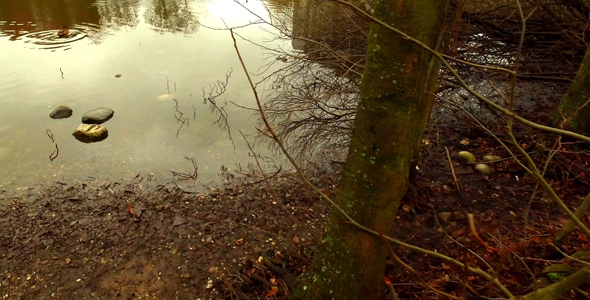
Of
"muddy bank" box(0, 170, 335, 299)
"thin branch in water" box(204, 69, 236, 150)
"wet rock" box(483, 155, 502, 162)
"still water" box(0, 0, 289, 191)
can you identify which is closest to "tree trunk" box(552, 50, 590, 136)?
"wet rock" box(483, 155, 502, 162)

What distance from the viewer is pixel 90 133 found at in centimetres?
664

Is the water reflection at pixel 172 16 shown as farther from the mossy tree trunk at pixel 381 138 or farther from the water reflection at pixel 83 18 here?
the mossy tree trunk at pixel 381 138

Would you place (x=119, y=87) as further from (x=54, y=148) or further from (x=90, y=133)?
(x=54, y=148)

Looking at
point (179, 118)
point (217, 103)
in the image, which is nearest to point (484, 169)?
point (217, 103)

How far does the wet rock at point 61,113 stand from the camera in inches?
292

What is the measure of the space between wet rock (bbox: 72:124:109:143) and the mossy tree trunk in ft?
19.1

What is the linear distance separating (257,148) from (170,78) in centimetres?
421

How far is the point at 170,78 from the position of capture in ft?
30.7

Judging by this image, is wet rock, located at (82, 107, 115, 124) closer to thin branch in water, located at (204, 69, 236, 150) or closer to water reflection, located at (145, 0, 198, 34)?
thin branch in water, located at (204, 69, 236, 150)

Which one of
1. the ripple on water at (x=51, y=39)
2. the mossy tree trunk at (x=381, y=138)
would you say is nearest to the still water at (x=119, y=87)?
the ripple on water at (x=51, y=39)

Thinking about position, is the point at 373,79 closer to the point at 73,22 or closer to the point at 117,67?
the point at 117,67

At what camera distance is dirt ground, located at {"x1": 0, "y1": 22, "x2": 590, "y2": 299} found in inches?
138

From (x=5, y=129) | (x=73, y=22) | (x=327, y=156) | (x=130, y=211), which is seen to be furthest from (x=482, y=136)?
(x=73, y=22)

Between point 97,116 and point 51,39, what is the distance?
6.49m
